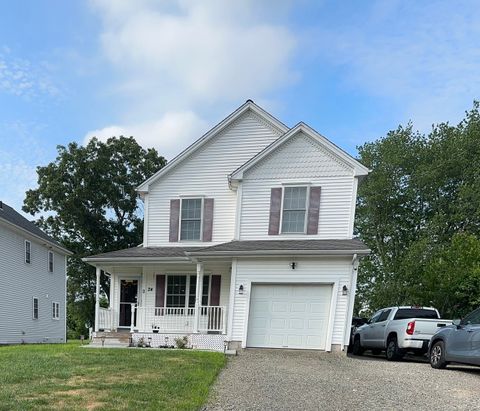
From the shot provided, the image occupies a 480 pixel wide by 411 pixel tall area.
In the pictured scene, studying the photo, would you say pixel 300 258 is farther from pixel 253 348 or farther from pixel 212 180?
pixel 212 180

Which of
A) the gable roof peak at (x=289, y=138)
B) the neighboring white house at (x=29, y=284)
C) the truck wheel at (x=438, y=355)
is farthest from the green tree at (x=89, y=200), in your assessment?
the truck wheel at (x=438, y=355)

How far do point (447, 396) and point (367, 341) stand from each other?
789 cm

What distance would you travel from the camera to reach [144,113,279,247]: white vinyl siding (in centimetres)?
1623

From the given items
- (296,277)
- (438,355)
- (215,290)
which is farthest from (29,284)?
(438,355)

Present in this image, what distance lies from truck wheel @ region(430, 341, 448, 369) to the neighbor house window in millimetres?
7535

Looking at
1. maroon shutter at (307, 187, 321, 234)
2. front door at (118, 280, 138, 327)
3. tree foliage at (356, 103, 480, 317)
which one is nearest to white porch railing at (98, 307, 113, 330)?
front door at (118, 280, 138, 327)

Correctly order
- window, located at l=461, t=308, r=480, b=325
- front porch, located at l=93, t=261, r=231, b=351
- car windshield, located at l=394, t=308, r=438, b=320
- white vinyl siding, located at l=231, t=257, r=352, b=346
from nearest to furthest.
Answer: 1. window, located at l=461, t=308, r=480, b=325
2. white vinyl siding, located at l=231, t=257, r=352, b=346
3. car windshield, located at l=394, t=308, r=438, b=320
4. front porch, located at l=93, t=261, r=231, b=351

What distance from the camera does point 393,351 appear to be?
12.7 metres

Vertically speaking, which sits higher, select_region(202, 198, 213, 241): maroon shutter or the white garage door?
select_region(202, 198, 213, 241): maroon shutter

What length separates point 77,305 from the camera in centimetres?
3741

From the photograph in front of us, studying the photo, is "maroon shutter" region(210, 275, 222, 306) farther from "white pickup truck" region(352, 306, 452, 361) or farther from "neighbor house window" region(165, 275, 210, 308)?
"white pickup truck" region(352, 306, 452, 361)

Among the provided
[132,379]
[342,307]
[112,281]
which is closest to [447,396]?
[132,379]

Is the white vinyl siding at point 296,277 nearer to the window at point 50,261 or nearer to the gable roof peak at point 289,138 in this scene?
the gable roof peak at point 289,138

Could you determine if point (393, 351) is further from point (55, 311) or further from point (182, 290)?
point (55, 311)
